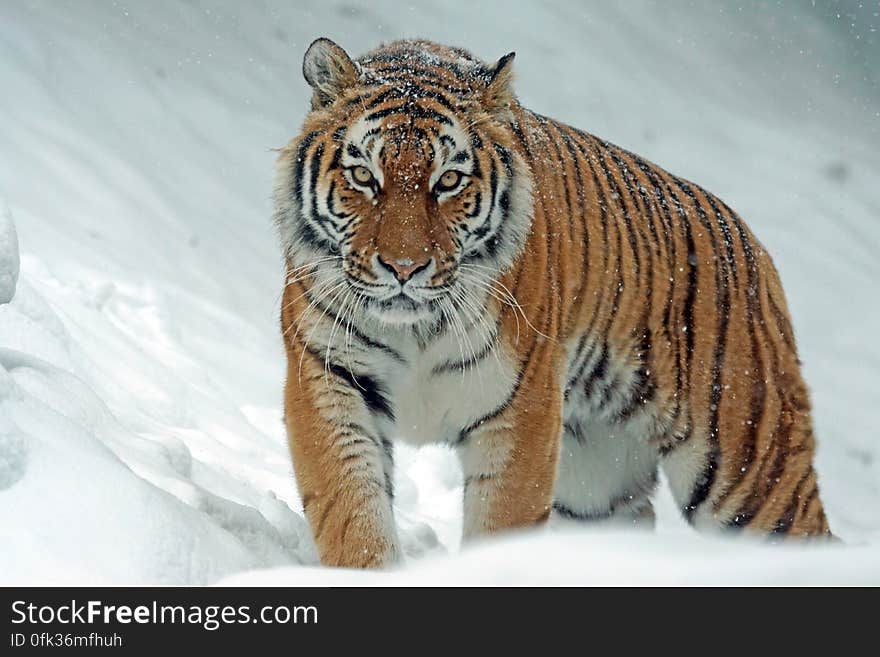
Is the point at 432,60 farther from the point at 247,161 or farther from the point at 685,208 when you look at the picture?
the point at 247,161

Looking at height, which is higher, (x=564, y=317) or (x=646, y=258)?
(x=646, y=258)

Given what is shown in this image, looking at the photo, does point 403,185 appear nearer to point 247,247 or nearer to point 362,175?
point 362,175

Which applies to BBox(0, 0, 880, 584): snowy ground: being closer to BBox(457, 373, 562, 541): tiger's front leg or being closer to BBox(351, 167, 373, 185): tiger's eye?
BBox(457, 373, 562, 541): tiger's front leg

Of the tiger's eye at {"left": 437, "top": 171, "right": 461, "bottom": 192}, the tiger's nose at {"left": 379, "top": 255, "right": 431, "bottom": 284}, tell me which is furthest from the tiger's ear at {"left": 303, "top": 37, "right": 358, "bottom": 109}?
the tiger's nose at {"left": 379, "top": 255, "right": 431, "bottom": 284}

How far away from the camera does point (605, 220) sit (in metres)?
3.37

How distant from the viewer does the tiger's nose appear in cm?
262

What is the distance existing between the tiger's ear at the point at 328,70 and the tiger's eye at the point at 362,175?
9.0 inches

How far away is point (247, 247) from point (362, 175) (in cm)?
438

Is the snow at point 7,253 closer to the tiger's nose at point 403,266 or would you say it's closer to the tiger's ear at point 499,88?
the tiger's nose at point 403,266

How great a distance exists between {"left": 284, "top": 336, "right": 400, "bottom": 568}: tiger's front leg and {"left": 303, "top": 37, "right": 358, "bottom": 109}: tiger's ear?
Result: 2.01 ft

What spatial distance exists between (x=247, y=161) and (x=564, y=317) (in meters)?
5.24

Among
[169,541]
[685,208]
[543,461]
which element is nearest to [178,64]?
[685,208]

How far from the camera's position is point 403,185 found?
2.68 meters

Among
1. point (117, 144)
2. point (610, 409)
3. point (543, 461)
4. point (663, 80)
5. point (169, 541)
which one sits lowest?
point (169, 541)
